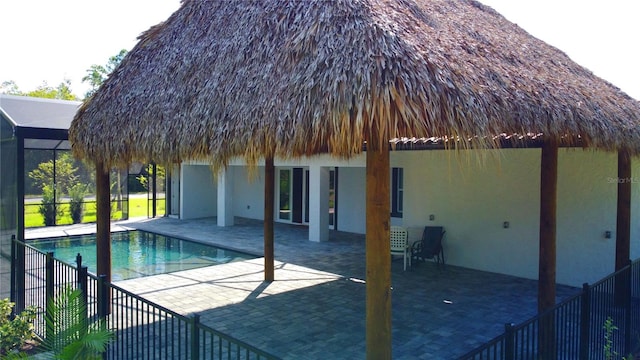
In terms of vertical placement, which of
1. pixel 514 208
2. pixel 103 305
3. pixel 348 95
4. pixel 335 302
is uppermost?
pixel 348 95

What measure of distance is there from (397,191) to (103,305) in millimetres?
11087

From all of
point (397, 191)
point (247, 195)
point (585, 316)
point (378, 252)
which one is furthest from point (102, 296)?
point (247, 195)

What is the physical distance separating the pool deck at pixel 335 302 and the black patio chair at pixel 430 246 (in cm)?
30

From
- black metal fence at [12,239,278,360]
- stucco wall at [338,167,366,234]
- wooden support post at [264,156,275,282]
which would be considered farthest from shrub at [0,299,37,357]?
stucco wall at [338,167,366,234]

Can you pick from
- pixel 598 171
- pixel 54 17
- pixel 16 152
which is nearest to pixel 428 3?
pixel 598 171

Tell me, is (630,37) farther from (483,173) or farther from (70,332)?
(70,332)

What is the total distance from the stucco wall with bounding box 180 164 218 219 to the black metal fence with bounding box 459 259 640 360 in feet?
53.8

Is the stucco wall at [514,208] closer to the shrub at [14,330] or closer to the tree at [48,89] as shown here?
the shrub at [14,330]

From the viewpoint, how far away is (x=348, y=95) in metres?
3.59

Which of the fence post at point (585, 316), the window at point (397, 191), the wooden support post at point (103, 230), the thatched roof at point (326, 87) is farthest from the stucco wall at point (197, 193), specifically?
the fence post at point (585, 316)

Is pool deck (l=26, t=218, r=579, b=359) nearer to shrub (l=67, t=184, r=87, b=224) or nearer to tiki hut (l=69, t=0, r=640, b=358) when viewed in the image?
tiki hut (l=69, t=0, r=640, b=358)

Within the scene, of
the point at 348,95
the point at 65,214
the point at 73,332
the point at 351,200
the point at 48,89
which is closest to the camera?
the point at 348,95

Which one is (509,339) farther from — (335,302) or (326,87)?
(335,302)

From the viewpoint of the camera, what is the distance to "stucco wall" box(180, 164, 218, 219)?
811 inches
